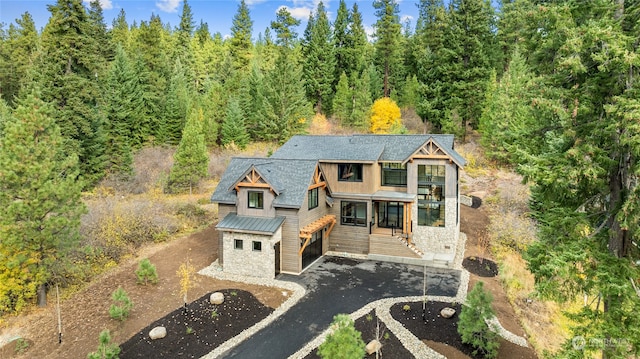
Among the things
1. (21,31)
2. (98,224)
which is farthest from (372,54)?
(21,31)

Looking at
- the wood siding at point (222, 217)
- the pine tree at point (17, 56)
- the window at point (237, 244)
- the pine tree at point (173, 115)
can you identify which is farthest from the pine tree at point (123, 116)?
the window at point (237, 244)

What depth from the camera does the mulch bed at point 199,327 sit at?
12.9 meters

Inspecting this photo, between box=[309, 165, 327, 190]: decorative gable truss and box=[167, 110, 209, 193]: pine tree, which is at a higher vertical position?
box=[167, 110, 209, 193]: pine tree

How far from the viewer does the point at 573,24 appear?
8.77 meters

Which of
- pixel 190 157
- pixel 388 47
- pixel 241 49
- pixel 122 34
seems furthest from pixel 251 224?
pixel 122 34

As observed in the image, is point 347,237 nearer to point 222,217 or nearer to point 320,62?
point 222,217

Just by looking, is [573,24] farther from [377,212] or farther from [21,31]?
[21,31]

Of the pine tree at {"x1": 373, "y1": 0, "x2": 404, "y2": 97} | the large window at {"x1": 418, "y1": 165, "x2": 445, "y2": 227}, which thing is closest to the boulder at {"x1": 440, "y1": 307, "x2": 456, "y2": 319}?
the large window at {"x1": 418, "y1": 165, "x2": 445, "y2": 227}

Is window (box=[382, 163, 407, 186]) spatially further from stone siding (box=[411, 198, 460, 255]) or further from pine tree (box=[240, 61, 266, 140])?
pine tree (box=[240, 61, 266, 140])

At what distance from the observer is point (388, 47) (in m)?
50.4

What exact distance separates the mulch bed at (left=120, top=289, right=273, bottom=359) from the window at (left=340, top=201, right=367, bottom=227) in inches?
325

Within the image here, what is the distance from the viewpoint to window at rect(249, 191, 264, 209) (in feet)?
65.8

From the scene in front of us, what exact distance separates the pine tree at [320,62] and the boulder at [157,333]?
38.1 metres

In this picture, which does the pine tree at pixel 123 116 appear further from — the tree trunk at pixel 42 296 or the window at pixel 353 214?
the window at pixel 353 214
